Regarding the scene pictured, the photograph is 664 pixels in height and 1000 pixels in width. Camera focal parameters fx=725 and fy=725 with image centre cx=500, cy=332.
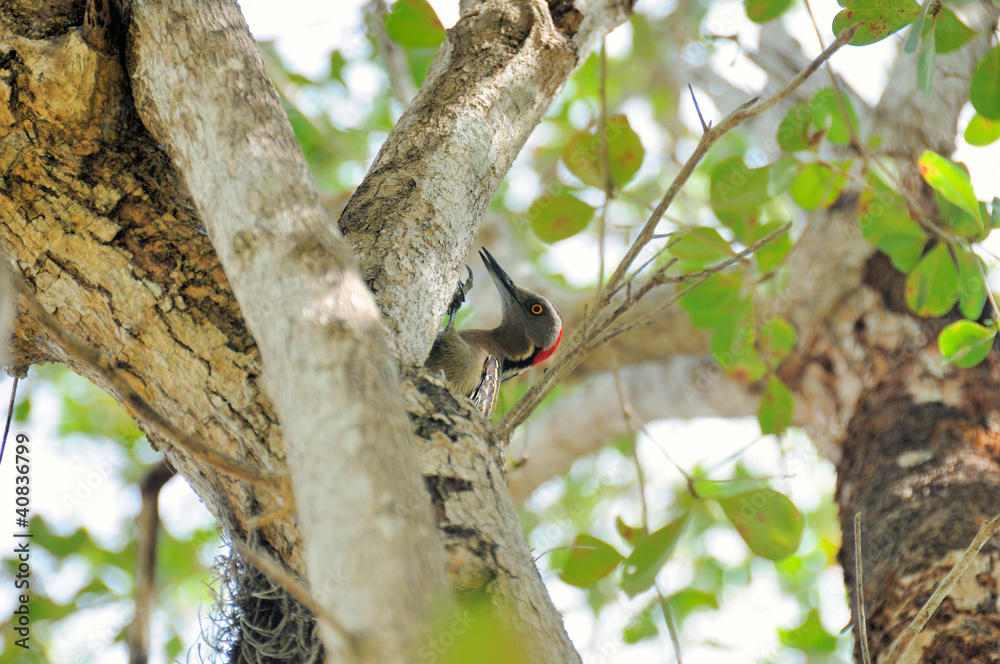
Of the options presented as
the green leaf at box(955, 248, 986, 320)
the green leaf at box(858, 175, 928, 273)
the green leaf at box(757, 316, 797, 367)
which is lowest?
the green leaf at box(955, 248, 986, 320)

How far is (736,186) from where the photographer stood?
3.15 metres

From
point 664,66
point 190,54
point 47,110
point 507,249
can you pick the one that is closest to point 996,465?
point 190,54

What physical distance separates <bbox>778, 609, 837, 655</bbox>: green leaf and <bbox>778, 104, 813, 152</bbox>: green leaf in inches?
134

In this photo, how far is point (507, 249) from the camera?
6.34m

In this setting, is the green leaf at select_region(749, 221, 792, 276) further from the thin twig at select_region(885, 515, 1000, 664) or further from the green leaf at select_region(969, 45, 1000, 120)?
the thin twig at select_region(885, 515, 1000, 664)

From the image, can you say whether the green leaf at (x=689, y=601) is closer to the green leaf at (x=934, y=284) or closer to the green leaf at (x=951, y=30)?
the green leaf at (x=934, y=284)

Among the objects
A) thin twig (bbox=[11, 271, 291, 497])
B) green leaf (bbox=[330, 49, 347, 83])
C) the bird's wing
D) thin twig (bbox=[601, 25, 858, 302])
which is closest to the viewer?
thin twig (bbox=[11, 271, 291, 497])

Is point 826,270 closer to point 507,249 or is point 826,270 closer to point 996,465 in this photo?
point 996,465

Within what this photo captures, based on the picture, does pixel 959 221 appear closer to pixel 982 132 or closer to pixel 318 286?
pixel 982 132

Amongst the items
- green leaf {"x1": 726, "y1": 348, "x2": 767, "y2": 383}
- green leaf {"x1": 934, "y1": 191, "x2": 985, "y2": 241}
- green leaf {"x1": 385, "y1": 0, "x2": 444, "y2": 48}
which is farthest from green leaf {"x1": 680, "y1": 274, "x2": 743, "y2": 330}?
green leaf {"x1": 385, "y1": 0, "x2": 444, "y2": 48}

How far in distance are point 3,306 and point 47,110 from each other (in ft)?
2.33

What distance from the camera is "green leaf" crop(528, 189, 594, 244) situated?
3.06m

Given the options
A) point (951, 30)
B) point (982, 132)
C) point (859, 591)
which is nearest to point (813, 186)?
point (982, 132)

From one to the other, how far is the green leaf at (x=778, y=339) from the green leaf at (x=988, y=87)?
1.30 m
